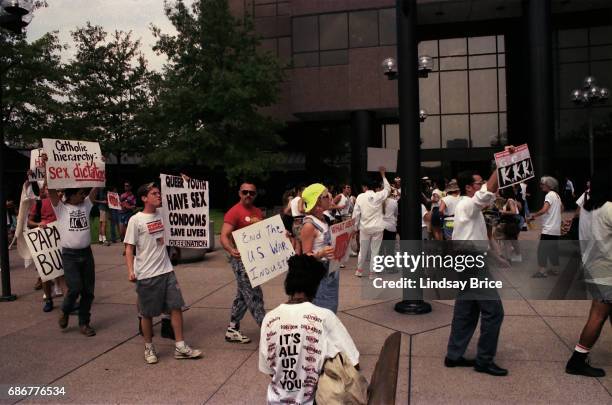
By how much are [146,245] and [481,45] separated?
101 ft

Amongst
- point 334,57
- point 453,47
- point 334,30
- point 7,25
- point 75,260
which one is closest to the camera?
point 75,260

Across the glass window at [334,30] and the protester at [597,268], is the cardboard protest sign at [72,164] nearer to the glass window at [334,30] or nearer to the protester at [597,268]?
the protester at [597,268]

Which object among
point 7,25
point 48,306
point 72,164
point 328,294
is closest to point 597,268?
point 328,294

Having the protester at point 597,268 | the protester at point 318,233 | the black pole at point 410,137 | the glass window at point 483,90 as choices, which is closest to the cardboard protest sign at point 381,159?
the black pole at point 410,137

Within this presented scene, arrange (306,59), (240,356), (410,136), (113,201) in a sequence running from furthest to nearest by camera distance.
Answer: (306,59), (113,201), (410,136), (240,356)

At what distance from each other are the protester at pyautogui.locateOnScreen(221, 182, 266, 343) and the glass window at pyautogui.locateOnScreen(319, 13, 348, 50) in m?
26.2

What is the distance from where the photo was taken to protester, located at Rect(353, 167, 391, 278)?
9.41m

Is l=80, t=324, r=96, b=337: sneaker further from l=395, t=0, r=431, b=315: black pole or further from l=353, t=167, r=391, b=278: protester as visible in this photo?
l=353, t=167, r=391, b=278: protester

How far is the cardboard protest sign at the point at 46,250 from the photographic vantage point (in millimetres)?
7016

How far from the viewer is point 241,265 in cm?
568

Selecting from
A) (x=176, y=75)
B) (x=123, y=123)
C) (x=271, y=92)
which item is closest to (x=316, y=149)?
(x=271, y=92)

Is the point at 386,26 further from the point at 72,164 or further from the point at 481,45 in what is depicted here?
the point at 72,164

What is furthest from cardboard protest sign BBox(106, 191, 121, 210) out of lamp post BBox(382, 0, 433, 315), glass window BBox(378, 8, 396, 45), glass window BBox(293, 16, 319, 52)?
glass window BBox(378, 8, 396, 45)

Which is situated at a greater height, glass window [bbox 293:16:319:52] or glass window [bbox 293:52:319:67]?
glass window [bbox 293:16:319:52]
